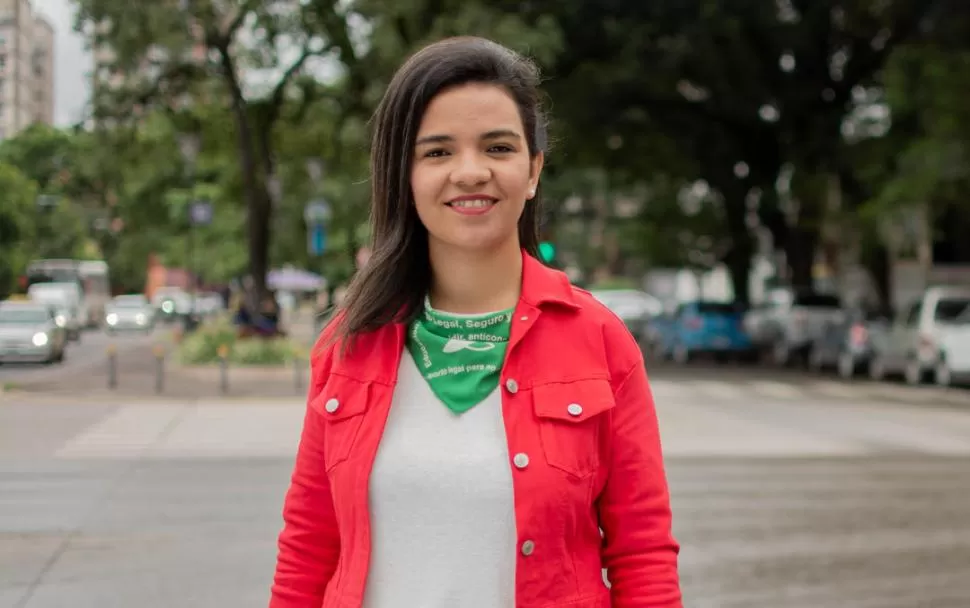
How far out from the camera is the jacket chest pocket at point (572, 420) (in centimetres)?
241

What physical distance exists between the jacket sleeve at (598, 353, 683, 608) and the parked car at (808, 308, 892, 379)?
28925mm

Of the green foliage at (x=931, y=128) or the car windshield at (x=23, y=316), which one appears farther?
the car windshield at (x=23, y=316)

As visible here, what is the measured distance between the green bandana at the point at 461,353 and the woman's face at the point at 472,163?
14 centimetres

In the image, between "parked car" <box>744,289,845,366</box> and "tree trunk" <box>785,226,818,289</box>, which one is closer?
"parked car" <box>744,289,845,366</box>

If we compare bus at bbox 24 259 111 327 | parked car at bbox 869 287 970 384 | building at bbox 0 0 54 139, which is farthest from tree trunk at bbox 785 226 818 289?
bus at bbox 24 259 111 327

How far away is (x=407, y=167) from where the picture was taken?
255 centimetres

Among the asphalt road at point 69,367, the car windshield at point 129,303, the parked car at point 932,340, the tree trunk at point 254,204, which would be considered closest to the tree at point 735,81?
the parked car at point 932,340

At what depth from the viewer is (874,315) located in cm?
3180

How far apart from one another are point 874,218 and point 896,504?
18.6 m

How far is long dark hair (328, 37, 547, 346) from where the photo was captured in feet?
8.18

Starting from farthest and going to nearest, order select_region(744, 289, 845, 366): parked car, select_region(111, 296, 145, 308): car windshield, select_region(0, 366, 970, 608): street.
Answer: select_region(111, 296, 145, 308): car windshield → select_region(744, 289, 845, 366): parked car → select_region(0, 366, 970, 608): street

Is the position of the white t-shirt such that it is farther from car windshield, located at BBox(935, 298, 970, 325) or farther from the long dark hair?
car windshield, located at BBox(935, 298, 970, 325)

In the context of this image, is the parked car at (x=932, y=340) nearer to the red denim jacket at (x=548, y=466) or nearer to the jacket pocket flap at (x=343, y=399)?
the red denim jacket at (x=548, y=466)

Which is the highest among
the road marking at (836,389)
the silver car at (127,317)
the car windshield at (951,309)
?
the car windshield at (951,309)
